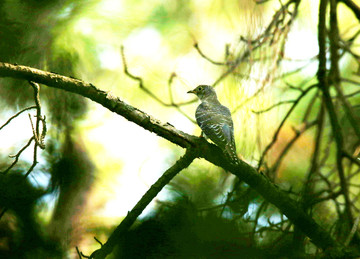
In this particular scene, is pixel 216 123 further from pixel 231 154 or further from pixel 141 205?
pixel 141 205

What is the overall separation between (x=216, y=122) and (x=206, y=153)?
885mm

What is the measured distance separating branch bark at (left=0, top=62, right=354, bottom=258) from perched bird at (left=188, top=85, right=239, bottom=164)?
114 millimetres

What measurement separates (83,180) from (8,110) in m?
0.50

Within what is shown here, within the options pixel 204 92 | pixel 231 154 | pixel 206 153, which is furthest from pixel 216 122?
pixel 206 153

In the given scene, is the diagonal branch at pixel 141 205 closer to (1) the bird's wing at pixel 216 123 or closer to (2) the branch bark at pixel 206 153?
(2) the branch bark at pixel 206 153

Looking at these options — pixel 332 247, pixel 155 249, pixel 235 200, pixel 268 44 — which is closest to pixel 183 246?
pixel 155 249

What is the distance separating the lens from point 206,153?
2.36m

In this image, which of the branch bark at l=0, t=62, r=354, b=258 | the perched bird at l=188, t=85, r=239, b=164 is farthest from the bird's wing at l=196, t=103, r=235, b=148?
the branch bark at l=0, t=62, r=354, b=258

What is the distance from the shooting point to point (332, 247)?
222 centimetres

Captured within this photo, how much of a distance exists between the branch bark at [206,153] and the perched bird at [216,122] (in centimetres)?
11

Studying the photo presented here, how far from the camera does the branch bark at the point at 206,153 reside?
7.11ft

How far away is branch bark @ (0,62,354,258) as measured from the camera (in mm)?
2168

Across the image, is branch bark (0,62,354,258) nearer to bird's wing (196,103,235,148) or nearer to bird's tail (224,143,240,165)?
bird's tail (224,143,240,165)

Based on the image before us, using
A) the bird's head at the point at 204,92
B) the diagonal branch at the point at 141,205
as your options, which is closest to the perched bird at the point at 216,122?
the bird's head at the point at 204,92
